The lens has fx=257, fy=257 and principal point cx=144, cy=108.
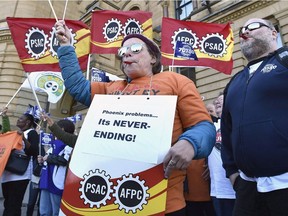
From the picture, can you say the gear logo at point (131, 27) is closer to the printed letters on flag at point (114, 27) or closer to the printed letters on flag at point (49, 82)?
the printed letters on flag at point (114, 27)

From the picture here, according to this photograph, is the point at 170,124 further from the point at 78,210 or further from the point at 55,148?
the point at 55,148

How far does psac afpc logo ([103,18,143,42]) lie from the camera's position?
7.08 metres

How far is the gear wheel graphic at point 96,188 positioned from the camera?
1324 millimetres

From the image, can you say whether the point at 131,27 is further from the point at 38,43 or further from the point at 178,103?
the point at 178,103

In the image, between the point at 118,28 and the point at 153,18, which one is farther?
the point at 153,18

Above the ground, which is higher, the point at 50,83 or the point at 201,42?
the point at 201,42

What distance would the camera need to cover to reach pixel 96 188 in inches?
52.7

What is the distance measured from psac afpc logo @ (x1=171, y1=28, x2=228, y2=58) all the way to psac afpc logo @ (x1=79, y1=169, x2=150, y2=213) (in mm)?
6253

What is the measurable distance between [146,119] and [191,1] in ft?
54.8

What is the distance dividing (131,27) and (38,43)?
2679 mm

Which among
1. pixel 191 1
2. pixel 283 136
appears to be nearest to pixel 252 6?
pixel 191 1

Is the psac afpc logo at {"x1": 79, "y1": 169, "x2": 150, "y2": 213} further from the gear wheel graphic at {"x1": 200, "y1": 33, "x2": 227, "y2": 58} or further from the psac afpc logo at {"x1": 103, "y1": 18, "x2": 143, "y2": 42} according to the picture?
the gear wheel graphic at {"x1": 200, "y1": 33, "x2": 227, "y2": 58}

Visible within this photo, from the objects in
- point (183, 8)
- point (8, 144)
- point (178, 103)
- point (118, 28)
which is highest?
point (183, 8)

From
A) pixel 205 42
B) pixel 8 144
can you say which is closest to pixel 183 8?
pixel 205 42
